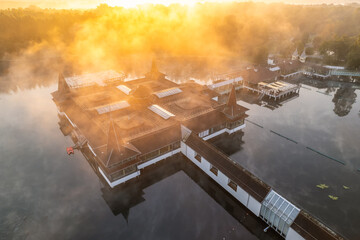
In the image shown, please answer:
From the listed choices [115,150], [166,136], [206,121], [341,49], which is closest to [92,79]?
[166,136]

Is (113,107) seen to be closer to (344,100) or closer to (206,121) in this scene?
(206,121)

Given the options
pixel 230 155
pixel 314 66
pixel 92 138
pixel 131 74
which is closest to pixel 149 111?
pixel 92 138

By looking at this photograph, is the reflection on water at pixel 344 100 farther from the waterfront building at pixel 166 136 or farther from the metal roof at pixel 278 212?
the metal roof at pixel 278 212

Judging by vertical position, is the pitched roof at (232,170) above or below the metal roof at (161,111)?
below

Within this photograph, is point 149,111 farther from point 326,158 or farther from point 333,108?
point 333,108

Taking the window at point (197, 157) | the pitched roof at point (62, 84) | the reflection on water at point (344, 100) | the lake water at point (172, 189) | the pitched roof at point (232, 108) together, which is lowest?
the reflection on water at point (344, 100)

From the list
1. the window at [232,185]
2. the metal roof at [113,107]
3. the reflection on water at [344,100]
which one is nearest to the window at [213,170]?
the window at [232,185]
